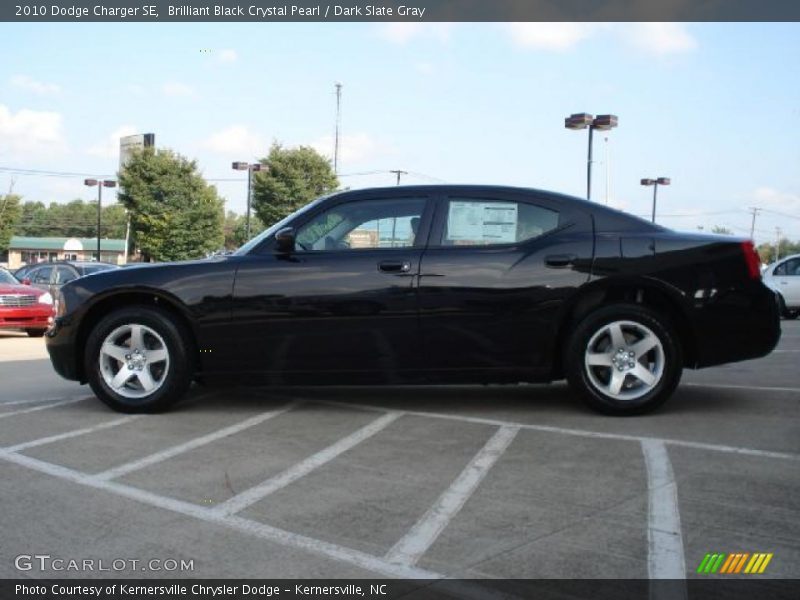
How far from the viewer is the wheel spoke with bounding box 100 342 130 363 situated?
18.3 feet

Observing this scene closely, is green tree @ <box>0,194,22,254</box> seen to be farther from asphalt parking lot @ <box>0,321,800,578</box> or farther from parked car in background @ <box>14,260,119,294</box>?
asphalt parking lot @ <box>0,321,800,578</box>

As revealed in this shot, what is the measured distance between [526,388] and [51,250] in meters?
105

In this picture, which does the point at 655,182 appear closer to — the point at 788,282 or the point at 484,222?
the point at 788,282

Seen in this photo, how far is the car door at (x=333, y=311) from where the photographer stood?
5.28 meters

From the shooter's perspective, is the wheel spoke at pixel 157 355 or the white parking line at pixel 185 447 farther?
the wheel spoke at pixel 157 355

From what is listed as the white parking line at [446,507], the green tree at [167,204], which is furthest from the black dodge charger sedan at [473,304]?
the green tree at [167,204]

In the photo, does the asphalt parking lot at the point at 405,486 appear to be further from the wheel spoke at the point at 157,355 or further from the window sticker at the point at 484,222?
the window sticker at the point at 484,222

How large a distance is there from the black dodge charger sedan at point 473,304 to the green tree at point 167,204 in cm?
4150

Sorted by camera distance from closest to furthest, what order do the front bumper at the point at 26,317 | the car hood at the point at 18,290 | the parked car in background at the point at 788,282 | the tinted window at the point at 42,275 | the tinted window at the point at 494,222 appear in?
the tinted window at the point at 494,222
the front bumper at the point at 26,317
the car hood at the point at 18,290
the parked car in background at the point at 788,282
the tinted window at the point at 42,275

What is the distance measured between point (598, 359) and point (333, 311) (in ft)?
5.81

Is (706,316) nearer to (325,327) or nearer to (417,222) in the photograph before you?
(417,222)

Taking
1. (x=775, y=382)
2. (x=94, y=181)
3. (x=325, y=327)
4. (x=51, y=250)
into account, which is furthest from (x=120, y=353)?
(x=51, y=250)

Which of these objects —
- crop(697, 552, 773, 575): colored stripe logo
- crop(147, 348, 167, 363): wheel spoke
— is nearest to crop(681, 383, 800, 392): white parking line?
crop(697, 552, 773, 575): colored stripe logo

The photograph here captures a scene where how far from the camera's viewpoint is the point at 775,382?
264 inches
